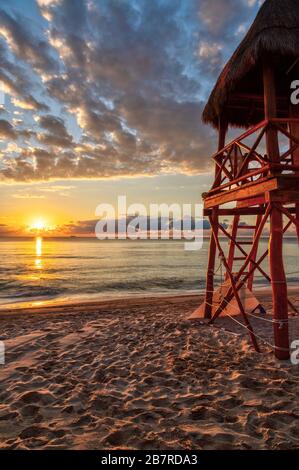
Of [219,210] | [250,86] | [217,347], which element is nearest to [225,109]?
[250,86]

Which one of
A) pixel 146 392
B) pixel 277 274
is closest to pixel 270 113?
pixel 277 274

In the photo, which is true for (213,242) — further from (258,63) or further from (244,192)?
(258,63)

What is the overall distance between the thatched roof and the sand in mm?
5936

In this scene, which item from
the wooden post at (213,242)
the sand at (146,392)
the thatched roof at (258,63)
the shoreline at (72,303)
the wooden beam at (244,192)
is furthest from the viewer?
the shoreline at (72,303)

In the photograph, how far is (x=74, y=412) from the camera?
3996mm

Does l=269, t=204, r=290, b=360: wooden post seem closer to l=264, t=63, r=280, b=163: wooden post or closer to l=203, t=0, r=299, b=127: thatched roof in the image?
l=264, t=63, r=280, b=163: wooden post

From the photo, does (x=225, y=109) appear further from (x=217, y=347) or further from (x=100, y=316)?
(x=100, y=316)

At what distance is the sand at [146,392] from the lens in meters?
3.44

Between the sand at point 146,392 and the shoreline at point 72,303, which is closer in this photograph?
the sand at point 146,392

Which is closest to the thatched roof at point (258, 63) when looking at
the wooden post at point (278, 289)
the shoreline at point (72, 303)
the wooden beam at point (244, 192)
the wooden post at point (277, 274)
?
the wooden post at point (277, 274)

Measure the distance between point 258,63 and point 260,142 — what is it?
1610mm

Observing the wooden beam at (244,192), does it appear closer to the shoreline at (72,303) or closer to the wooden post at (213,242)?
the wooden post at (213,242)

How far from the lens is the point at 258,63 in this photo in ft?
20.6

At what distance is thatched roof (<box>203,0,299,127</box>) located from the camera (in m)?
5.99
